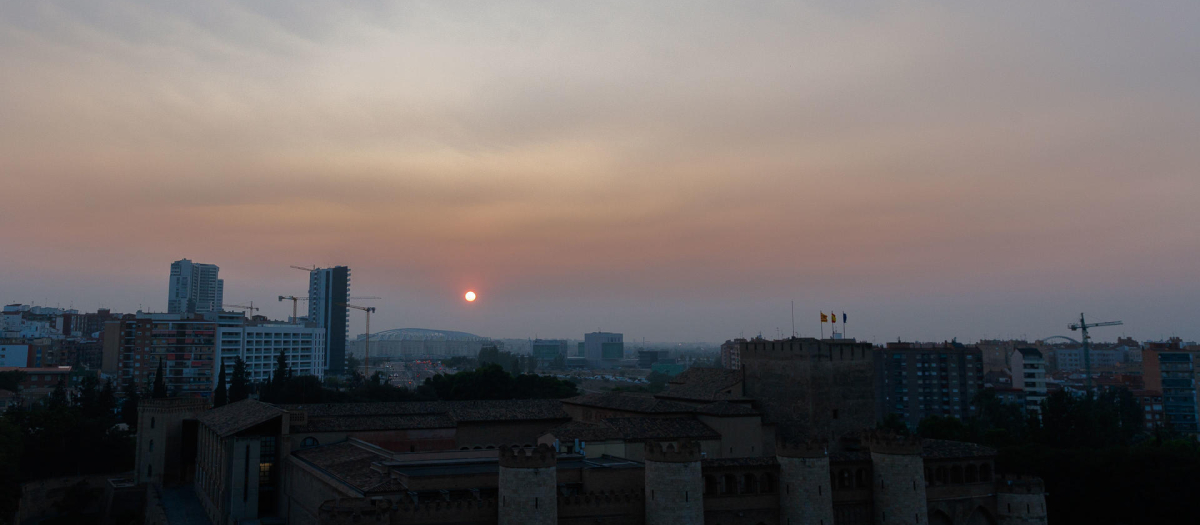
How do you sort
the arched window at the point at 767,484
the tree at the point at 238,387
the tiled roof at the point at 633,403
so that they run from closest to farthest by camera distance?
the arched window at the point at 767,484 → the tiled roof at the point at 633,403 → the tree at the point at 238,387

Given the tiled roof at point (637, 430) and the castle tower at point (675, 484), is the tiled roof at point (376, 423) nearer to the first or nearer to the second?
the tiled roof at point (637, 430)

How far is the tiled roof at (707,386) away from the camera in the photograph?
45.4 meters

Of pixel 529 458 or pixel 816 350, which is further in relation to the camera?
pixel 816 350

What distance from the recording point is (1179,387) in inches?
4070

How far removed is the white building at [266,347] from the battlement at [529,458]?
294ft

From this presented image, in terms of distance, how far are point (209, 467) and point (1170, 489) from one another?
5584cm

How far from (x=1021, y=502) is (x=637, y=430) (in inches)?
746

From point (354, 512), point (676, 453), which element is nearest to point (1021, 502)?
point (676, 453)

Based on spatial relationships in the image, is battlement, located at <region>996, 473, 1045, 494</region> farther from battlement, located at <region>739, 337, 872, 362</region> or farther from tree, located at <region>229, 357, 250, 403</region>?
tree, located at <region>229, 357, 250, 403</region>

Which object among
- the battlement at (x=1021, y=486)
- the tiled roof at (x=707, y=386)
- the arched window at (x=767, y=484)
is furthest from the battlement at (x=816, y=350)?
the arched window at (x=767, y=484)

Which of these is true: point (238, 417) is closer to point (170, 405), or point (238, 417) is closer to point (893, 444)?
point (170, 405)

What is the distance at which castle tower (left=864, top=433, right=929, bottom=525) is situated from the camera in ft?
116

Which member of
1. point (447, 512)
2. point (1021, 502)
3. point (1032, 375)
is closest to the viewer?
point (447, 512)

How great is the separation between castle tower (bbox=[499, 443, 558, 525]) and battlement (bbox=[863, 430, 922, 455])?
15.7m
